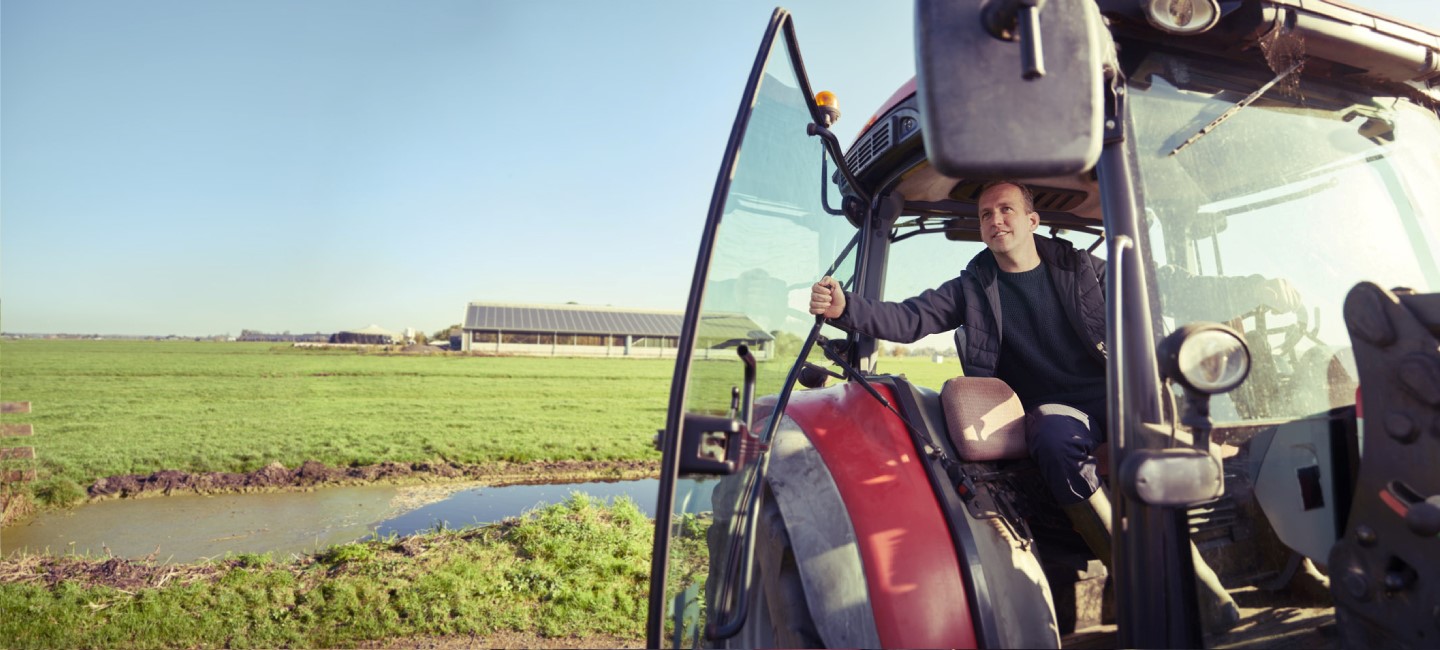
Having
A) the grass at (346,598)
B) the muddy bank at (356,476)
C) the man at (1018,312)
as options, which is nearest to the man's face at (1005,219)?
the man at (1018,312)

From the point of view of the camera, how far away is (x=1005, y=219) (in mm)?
2283

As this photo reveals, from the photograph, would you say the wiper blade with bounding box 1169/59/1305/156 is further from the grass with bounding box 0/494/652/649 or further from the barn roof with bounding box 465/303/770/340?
the barn roof with bounding box 465/303/770/340

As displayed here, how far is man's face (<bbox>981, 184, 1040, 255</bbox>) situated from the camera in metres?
2.28

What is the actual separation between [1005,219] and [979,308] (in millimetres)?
304

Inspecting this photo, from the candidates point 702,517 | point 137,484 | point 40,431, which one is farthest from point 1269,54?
point 40,431

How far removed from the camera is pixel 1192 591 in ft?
4.80

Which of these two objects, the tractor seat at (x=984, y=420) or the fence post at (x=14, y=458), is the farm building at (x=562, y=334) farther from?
the tractor seat at (x=984, y=420)

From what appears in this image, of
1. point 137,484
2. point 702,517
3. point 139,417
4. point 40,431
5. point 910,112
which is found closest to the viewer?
point 702,517

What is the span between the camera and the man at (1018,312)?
2.17 meters

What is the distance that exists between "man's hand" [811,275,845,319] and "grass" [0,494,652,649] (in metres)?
4.59

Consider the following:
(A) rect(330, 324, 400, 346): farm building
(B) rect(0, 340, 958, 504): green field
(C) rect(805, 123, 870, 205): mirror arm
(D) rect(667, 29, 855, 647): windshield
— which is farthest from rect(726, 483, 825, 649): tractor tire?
(A) rect(330, 324, 400, 346): farm building

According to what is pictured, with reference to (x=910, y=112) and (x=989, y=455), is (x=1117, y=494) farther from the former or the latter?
(x=910, y=112)

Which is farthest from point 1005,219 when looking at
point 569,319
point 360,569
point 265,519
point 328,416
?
point 569,319

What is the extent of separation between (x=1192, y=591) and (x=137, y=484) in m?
14.3
